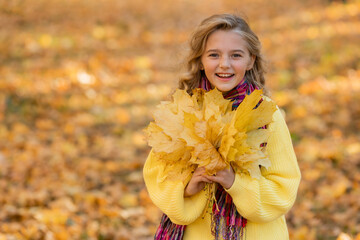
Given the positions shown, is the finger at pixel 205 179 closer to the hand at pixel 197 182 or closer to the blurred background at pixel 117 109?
the hand at pixel 197 182

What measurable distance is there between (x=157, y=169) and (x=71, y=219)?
194 centimetres

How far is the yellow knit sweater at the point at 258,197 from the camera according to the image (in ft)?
6.80

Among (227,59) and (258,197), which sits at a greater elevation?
(227,59)

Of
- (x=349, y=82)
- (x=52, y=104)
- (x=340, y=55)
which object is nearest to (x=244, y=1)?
(x=340, y=55)

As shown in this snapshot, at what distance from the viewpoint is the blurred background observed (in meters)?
4.07

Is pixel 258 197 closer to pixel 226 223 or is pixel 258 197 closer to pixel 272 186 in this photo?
pixel 272 186

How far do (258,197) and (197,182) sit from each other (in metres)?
0.28

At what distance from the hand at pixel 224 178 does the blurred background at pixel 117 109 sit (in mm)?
533

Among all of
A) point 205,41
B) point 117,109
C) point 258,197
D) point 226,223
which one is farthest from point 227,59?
point 117,109

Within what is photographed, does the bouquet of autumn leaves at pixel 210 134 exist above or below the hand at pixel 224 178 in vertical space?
above

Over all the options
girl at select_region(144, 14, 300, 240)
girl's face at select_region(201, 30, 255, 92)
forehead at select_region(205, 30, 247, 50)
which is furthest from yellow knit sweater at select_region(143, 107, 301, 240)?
forehead at select_region(205, 30, 247, 50)

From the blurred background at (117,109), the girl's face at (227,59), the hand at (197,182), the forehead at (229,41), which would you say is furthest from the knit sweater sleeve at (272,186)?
the blurred background at (117,109)

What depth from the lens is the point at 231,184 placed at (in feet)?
6.73

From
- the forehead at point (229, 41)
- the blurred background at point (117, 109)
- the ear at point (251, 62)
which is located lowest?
the ear at point (251, 62)
